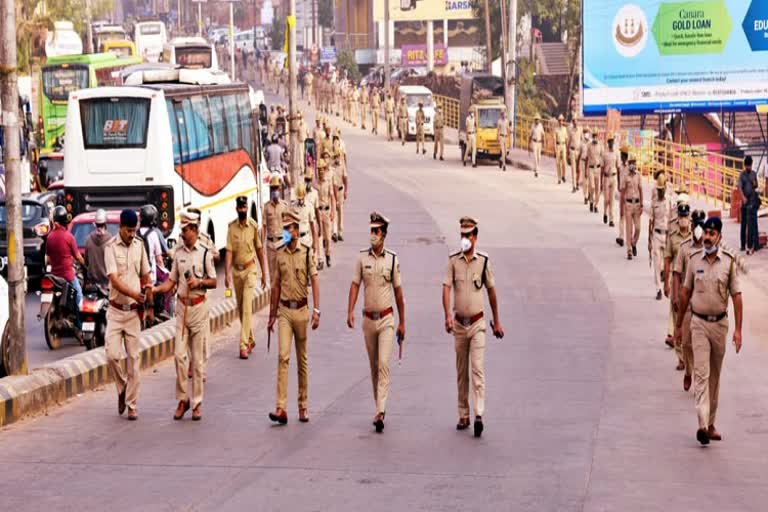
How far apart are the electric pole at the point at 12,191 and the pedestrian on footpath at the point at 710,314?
6667 millimetres

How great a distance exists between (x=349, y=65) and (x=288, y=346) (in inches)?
3270

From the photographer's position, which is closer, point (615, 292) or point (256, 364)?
point (256, 364)

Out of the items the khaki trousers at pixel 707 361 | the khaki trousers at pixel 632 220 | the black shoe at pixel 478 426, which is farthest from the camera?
the khaki trousers at pixel 632 220

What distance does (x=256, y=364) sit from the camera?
18.6 metres

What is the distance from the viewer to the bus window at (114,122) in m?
26.3

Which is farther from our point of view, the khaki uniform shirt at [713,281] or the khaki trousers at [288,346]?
the khaki trousers at [288,346]

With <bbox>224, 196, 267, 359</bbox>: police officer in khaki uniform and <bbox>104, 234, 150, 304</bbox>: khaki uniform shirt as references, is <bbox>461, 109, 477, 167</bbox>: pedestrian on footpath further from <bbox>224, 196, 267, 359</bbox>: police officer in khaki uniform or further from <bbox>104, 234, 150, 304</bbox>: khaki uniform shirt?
<bbox>104, 234, 150, 304</bbox>: khaki uniform shirt

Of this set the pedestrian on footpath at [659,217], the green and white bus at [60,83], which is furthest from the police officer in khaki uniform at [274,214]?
the green and white bus at [60,83]

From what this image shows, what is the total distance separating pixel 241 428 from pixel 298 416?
2.25 ft

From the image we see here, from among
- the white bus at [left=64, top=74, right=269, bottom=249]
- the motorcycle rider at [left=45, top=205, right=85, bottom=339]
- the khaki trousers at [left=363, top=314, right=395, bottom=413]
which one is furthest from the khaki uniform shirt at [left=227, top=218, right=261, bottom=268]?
the white bus at [left=64, top=74, right=269, bottom=249]

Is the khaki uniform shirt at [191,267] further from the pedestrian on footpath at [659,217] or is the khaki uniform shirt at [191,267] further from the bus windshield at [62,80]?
the bus windshield at [62,80]

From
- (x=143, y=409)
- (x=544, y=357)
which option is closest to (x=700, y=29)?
(x=544, y=357)

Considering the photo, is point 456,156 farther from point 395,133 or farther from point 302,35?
point 302,35

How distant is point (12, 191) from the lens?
644 inches
